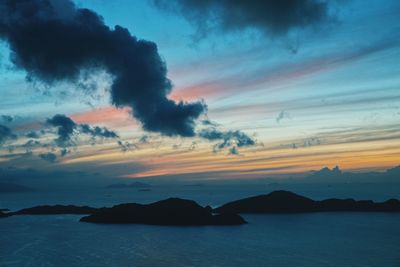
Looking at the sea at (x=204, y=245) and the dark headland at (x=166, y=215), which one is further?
the dark headland at (x=166, y=215)

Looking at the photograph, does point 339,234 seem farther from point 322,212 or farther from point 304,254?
point 322,212

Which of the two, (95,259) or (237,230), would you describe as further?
(237,230)

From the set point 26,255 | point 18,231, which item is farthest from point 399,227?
point 18,231

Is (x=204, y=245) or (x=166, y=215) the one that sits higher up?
(x=166, y=215)

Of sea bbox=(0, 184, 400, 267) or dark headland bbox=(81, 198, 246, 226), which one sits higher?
dark headland bbox=(81, 198, 246, 226)

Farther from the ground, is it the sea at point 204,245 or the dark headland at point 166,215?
the dark headland at point 166,215

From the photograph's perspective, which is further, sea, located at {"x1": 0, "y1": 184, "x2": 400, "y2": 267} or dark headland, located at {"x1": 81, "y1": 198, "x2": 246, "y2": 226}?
dark headland, located at {"x1": 81, "y1": 198, "x2": 246, "y2": 226}

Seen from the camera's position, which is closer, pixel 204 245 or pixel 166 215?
pixel 204 245

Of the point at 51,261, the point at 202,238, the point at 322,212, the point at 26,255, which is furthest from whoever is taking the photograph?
the point at 322,212
